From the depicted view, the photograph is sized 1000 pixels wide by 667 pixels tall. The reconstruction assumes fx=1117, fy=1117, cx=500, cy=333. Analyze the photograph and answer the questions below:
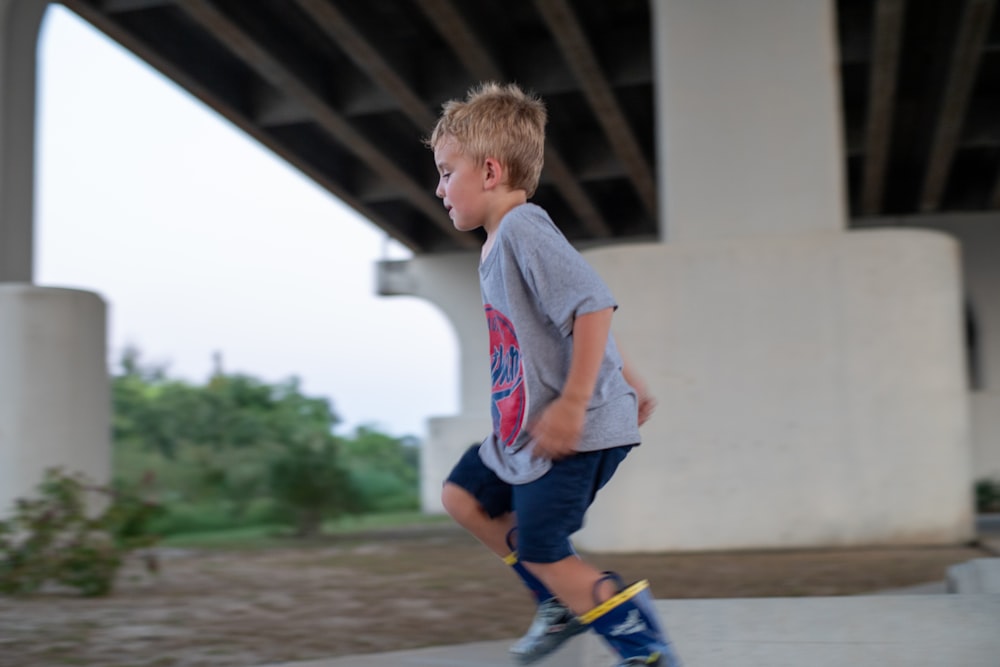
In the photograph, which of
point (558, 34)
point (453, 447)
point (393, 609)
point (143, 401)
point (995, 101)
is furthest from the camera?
point (453, 447)

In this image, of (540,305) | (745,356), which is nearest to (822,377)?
Result: (745,356)

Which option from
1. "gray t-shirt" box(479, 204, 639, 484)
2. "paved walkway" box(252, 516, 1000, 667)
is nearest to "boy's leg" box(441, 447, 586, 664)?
"gray t-shirt" box(479, 204, 639, 484)

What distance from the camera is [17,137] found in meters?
7.64

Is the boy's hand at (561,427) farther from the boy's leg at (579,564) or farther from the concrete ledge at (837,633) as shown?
the concrete ledge at (837,633)

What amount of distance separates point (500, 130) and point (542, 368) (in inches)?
23.1

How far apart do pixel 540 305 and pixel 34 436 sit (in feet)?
17.1

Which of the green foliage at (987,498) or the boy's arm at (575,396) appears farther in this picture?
the green foliage at (987,498)

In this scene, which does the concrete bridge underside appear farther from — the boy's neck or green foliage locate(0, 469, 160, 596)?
the boy's neck

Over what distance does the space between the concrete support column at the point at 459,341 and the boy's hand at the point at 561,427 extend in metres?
13.9

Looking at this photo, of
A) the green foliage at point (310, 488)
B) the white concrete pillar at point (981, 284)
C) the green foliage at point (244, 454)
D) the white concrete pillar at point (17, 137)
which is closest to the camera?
the white concrete pillar at point (17, 137)

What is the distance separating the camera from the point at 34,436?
6863mm

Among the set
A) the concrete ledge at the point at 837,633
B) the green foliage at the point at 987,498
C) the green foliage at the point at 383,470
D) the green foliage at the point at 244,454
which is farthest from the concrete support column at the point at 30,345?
the green foliage at the point at 987,498

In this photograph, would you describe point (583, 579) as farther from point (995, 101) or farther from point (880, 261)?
point (995, 101)

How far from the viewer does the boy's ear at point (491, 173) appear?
8.95 feet
